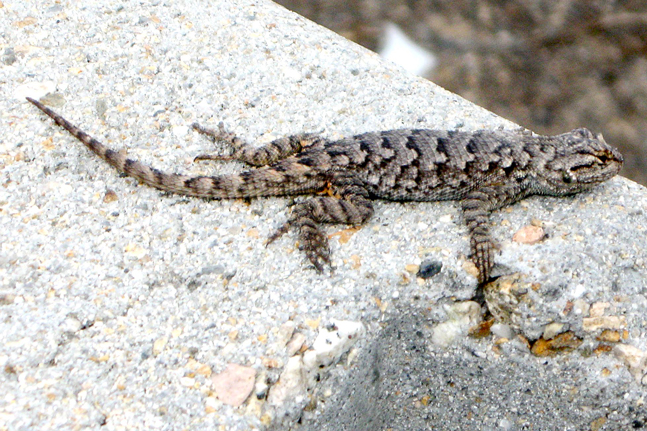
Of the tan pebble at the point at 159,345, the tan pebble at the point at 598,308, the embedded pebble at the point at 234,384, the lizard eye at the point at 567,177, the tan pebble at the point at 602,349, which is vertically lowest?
the tan pebble at the point at 159,345

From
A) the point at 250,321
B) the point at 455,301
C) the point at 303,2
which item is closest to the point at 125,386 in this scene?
the point at 250,321

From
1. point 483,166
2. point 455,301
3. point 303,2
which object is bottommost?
point 303,2

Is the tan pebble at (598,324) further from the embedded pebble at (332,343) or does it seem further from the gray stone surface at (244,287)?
the embedded pebble at (332,343)

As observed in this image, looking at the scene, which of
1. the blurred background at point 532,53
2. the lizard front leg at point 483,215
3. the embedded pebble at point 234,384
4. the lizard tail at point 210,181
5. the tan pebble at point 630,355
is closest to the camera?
the embedded pebble at point 234,384

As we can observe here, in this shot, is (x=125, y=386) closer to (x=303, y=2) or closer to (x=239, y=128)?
(x=239, y=128)

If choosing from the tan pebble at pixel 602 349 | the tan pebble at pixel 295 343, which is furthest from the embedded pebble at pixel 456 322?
the tan pebble at pixel 295 343

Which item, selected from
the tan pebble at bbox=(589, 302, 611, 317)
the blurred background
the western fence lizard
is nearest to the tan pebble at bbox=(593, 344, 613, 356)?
the tan pebble at bbox=(589, 302, 611, 317)
